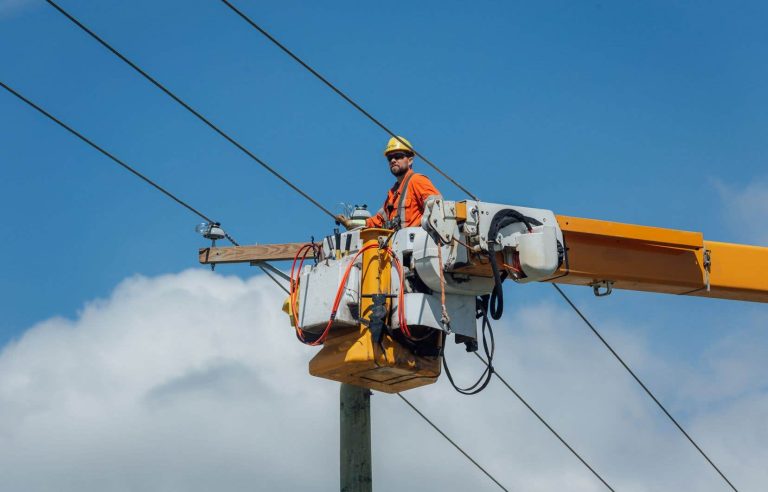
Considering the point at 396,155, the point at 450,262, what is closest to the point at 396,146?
the point at 396,155

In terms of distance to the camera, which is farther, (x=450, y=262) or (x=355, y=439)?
(x=355, y=439)

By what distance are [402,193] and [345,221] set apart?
1130mm

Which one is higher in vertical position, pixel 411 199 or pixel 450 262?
pixel 411 199

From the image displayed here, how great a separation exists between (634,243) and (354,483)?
2906 mm

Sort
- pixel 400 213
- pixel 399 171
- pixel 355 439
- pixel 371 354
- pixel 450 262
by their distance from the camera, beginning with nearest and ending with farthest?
pixel 450 262 < pixel 371 354 < pixel 400 213 < pixel 355 439 < pixel 399 171

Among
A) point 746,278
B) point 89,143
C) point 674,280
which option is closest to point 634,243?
point 674,280

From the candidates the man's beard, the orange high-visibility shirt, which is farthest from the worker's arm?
the man's beard

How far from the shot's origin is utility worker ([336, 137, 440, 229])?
1120 cm

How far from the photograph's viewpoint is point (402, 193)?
37.1ft

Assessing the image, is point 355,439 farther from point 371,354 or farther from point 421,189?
point 421,189

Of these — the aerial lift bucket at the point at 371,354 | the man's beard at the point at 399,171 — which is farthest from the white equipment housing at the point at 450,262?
the man's beard at the point at 399,171

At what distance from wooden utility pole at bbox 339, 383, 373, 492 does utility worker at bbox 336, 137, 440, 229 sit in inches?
54.4

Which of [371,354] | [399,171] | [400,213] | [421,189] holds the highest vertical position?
[399,171]

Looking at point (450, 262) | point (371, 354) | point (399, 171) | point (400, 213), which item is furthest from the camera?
point (399, 171)
